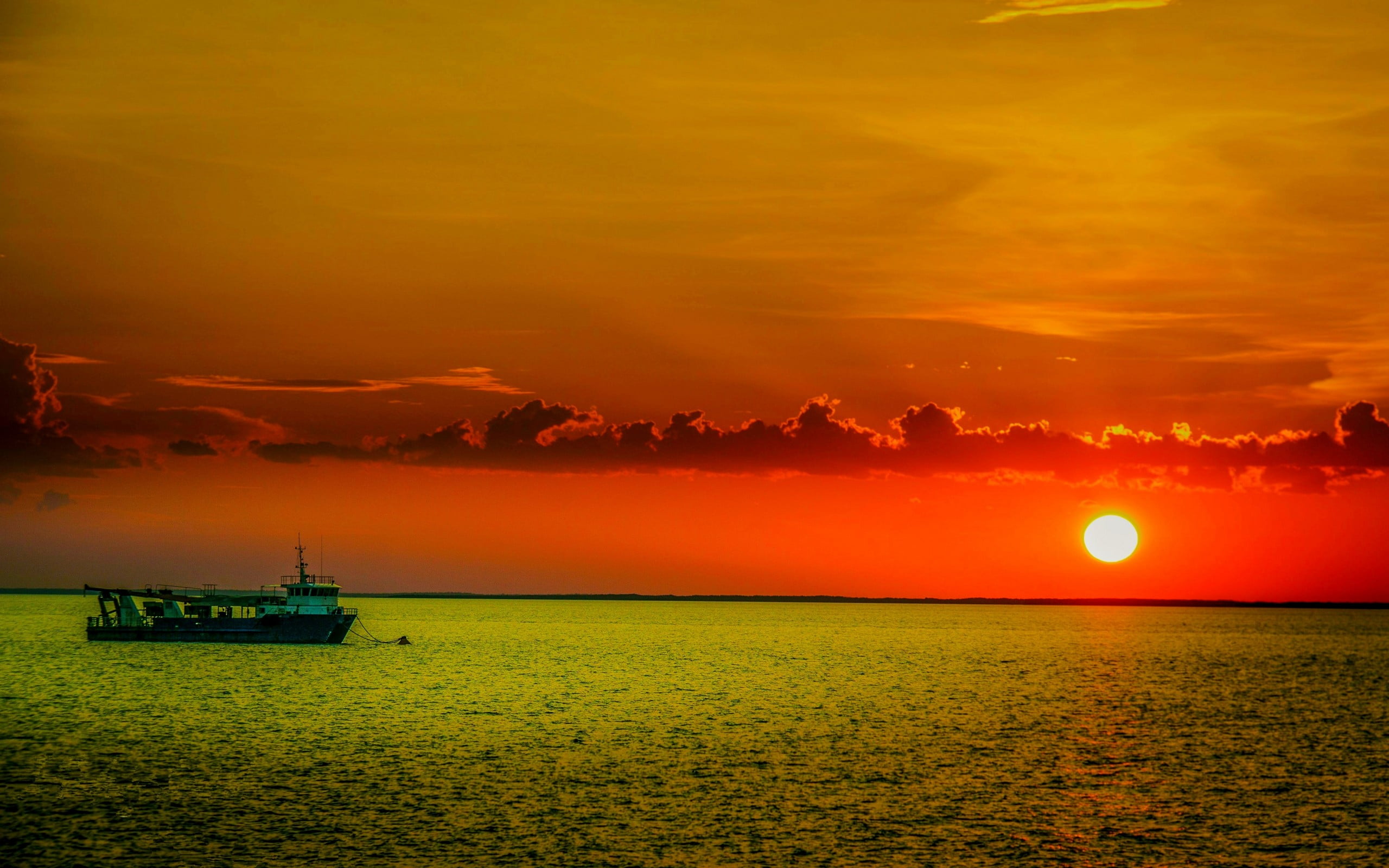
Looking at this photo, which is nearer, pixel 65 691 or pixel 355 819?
pixel 355 819

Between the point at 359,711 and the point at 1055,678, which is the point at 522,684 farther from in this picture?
the point at 1055,678

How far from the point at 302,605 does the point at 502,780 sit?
131m

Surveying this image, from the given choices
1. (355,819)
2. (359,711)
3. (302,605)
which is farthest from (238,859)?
(302,605)

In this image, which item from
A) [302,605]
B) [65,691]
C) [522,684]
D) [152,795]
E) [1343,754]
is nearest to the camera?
[152,795]

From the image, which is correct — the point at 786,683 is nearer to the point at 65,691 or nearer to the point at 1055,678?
the point at 1055,678

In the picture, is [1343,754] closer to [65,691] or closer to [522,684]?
[522,684]

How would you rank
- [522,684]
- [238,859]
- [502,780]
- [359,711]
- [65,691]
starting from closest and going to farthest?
[238,859]
[502,780]
[359,711]
[65,691]
[522,684]

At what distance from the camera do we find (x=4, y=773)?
70625mm

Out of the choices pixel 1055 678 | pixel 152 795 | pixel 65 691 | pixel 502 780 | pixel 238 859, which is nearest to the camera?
pixel 238 859

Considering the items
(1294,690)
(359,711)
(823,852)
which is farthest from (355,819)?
(1294,690)

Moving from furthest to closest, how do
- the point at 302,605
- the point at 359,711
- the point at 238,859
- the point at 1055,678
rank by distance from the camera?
the point at 302,605 < the point at 1055,678 < the point at 359,711 < the point at 238,859

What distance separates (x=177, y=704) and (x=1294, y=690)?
399ft

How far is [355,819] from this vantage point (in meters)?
58.0

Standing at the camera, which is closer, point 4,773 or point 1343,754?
point 4,773
